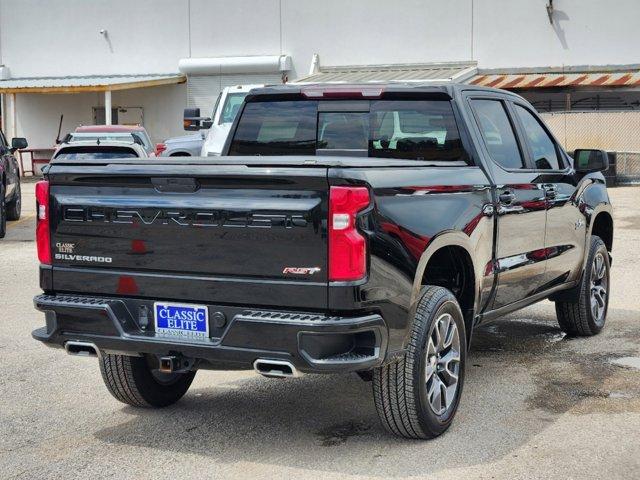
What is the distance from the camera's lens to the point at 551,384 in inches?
260

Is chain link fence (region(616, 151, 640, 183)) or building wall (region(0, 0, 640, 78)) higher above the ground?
building wall (region(0, 0, 640, 78))

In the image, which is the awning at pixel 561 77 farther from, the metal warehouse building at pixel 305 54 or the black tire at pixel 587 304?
the black tire at pixel 587 304

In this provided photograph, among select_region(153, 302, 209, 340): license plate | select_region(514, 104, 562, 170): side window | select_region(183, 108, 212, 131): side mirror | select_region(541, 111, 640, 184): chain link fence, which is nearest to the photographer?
select_region(153, 302, 209, 340): license plate

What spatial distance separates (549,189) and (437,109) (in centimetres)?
119

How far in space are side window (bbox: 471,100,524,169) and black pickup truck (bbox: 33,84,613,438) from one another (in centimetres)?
11

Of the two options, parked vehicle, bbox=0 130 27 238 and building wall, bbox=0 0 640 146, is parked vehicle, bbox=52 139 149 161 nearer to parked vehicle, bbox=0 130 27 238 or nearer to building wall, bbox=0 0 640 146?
parked vehicle, bbox=0 130 27 238

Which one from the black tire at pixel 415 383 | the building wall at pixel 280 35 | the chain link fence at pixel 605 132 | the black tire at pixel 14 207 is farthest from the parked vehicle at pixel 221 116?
the building wall at pixel 280 35

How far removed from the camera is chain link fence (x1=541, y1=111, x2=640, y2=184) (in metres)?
25.3

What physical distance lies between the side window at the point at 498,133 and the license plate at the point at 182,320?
2366 mm

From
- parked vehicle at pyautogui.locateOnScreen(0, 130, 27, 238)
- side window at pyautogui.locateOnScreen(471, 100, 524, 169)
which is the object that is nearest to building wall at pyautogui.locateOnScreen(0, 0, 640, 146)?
parked vehicle at pyautogui.locateOnScreen(0, 130, 27, 238)

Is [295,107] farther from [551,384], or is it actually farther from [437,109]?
[551,384]

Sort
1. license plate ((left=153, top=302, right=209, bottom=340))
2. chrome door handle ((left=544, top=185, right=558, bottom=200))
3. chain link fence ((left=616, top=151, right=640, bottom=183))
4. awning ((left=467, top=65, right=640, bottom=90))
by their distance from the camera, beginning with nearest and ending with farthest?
license plate ((left=153, top=302, right=209, bottom=340)), chrome door handle ((left=544, top=185, right=558, bottom=200)), chain link fence ((left=616, top=151, right=640, bottom=183)), awning ((left=467, top=65, right=640, bottom=90))

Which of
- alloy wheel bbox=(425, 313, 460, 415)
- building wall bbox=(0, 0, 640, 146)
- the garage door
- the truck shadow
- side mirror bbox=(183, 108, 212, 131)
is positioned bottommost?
the truck shadow

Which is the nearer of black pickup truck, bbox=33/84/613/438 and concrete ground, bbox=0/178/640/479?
black pickup truck, bbox=33/84/613/438
